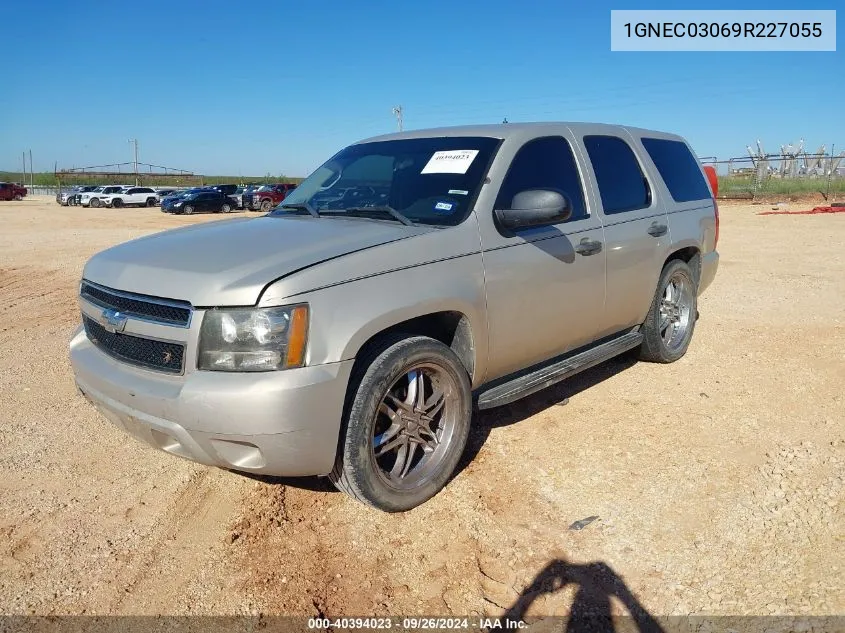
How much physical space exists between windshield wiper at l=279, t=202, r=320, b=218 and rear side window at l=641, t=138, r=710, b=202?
9.27ft

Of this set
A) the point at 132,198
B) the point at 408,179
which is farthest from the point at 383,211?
the point at 132,198

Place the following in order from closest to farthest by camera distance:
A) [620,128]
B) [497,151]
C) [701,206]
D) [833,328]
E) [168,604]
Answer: [168,604] < [497,151] < [620,128] < [701,206] < [833,328]

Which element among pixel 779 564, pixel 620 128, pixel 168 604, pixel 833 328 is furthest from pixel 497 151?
pixel 833 328

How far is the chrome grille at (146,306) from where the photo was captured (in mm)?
2863

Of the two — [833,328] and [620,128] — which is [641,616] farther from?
[833,328]

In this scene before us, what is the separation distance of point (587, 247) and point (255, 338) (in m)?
2.32

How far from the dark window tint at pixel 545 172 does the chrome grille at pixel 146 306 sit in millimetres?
1818

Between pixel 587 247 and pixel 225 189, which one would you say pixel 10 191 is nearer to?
pixel 225 189

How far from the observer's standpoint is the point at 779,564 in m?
2.85

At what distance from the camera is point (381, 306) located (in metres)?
3.03

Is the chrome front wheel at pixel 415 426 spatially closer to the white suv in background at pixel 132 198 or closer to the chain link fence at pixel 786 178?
the chain link fence at pixel 786 178

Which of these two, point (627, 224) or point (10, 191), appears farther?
point (10, 191)

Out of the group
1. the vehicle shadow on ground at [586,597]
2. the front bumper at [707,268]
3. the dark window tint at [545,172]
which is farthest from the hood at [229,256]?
the front bumper at [707,268]

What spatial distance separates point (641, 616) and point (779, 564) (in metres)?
0.75
